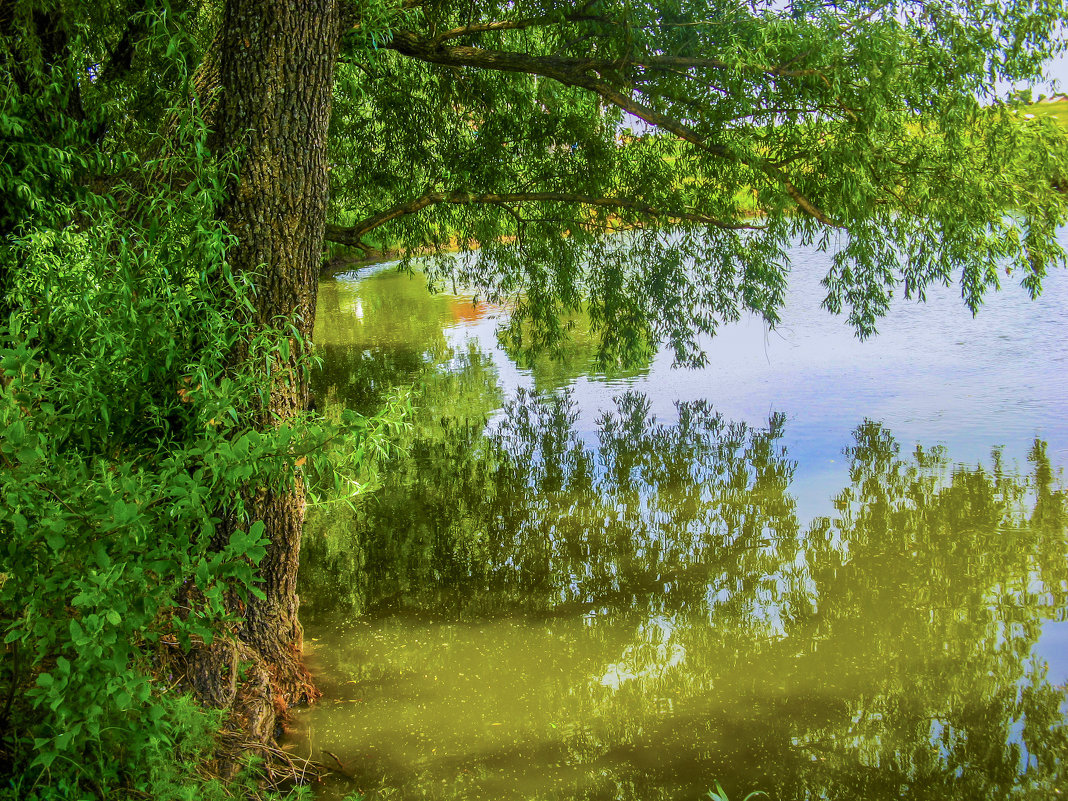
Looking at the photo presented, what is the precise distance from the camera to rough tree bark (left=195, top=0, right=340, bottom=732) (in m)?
4.29

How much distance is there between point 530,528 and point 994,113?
4.46 m

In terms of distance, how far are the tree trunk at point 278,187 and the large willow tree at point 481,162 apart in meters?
0.01

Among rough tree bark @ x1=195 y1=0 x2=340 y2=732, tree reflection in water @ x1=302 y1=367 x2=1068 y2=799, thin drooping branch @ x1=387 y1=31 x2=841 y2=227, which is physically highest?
thin drooping branch @ x1=387 y1=31 x2=841 y2=227

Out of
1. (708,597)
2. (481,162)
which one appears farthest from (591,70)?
(708,597)

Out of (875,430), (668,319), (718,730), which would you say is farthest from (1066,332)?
(718,730)

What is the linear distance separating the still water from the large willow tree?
83cm

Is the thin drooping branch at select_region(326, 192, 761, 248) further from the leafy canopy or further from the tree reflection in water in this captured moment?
the tree reflection in water

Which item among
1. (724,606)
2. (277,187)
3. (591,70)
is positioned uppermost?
Result: (591,70)

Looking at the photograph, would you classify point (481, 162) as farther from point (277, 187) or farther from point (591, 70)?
point (277, 187)

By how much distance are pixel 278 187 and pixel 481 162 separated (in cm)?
476

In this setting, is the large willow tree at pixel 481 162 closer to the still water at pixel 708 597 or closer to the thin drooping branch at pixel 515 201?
the thin drooping branch at pixel 515 201

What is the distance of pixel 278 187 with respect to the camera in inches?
171

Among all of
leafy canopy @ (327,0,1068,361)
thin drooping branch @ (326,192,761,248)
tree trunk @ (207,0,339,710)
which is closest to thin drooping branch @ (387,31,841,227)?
leafy canopy @ (327,0,1068,361)

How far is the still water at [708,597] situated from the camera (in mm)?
3975
